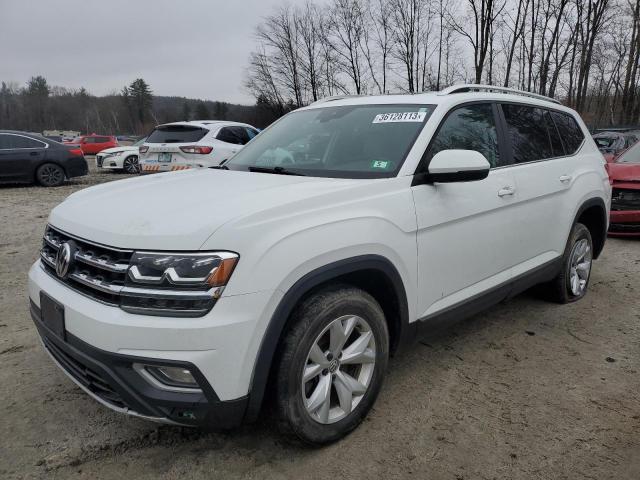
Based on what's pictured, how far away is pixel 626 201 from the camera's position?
687cm

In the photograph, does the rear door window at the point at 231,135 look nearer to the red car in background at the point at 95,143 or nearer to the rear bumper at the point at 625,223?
the rear bumper at the point at 625,223

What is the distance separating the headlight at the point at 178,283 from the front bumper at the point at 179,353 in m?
0.04

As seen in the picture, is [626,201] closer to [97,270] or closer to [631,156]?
[631,156]

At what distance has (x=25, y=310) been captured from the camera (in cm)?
420

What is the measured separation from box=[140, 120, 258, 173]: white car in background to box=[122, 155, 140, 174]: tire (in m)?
8.27

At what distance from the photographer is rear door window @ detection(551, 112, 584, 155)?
13.9ft

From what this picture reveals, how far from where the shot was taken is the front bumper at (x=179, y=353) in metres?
1.90

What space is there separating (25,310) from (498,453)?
12.7 feet

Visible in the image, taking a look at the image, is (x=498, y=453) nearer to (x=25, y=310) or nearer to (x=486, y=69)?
(x=25, y=310)

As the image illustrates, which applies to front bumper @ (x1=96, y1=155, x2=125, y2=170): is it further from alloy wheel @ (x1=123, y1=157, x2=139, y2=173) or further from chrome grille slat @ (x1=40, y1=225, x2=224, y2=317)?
chrome grille slat @ (x1=40, y1=225, x2=224, y2=317)

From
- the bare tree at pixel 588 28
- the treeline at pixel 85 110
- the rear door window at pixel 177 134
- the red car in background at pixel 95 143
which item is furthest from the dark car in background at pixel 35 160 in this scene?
the treeline at pixel 85 110

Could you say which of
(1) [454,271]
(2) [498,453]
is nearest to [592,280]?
(1) [454,271]

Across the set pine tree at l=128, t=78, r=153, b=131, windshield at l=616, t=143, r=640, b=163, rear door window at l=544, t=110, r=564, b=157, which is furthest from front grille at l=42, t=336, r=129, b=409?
pine tree at l=128, t=78, r=153, b=131

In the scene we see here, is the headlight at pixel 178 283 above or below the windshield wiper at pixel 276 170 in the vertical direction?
below
